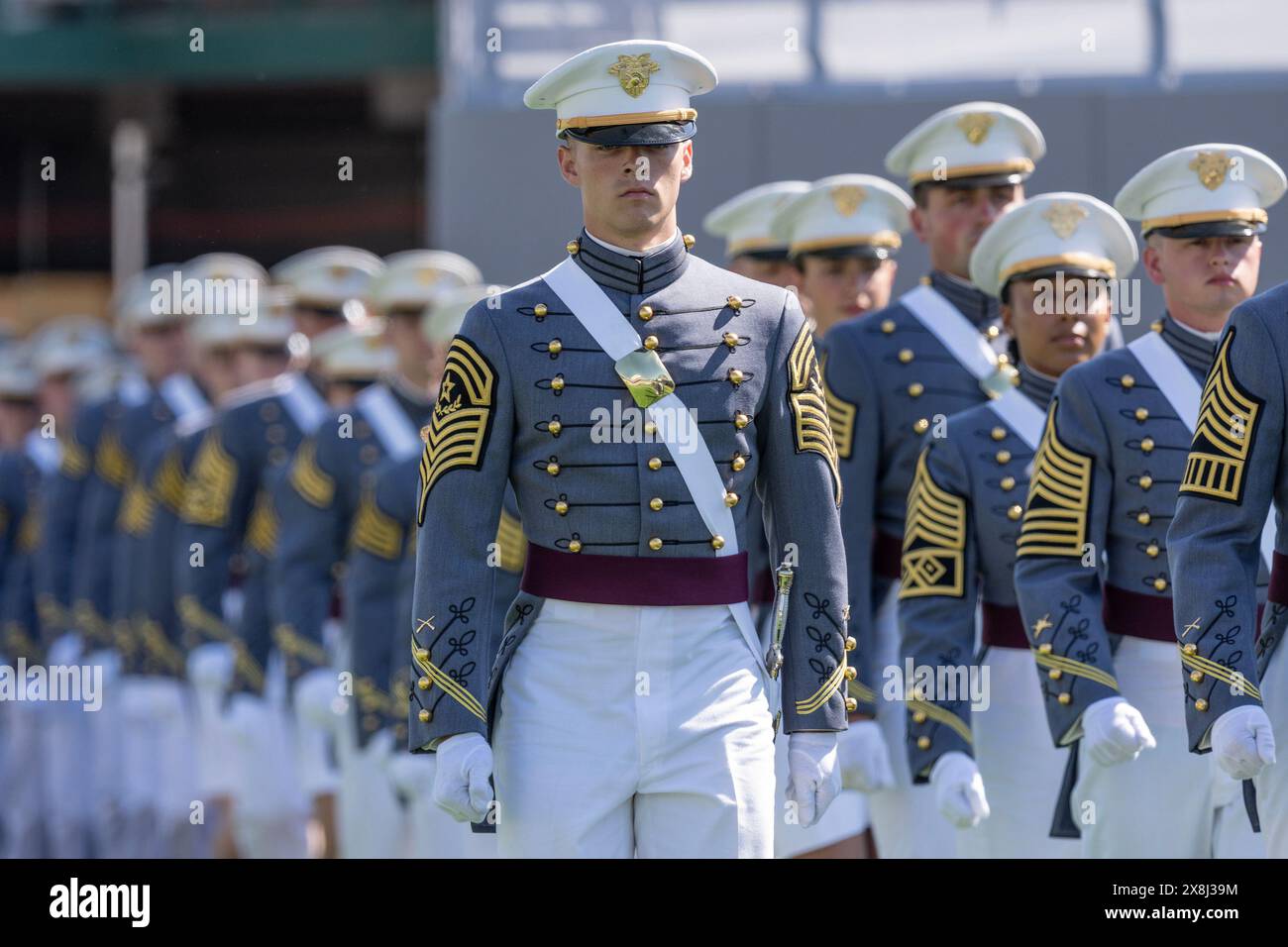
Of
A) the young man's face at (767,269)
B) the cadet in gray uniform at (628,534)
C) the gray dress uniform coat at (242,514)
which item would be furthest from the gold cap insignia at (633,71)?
the gray dress uniform coat at (242,514)

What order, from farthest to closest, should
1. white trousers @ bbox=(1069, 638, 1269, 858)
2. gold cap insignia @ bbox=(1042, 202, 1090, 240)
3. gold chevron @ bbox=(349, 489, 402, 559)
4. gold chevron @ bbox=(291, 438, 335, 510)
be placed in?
gold chevron @ bbox=(291, 438, 335, 510) → gold chevron @ bbox=(349, 489, 402, 559) → gold cap insignia @ bbox=(1042, 202, 1090, 240) → white trousers @ bbox=(1069, 638, 1269, 858)

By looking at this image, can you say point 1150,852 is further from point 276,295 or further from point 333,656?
point 276,295

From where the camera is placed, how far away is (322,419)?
1046 cm

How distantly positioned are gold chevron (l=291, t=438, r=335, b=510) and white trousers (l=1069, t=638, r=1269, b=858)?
13.4 ft

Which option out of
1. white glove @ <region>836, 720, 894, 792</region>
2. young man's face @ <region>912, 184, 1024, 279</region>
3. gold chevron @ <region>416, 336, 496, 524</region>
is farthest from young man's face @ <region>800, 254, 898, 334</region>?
gold chevron @ <region>416, 336, 496, 524</region>

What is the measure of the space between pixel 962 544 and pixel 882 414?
0.65 meters

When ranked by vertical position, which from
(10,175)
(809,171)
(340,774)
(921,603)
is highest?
(10,175)

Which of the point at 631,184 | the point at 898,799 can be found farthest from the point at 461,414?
the point at 898,799

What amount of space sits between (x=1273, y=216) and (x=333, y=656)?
13.7ft

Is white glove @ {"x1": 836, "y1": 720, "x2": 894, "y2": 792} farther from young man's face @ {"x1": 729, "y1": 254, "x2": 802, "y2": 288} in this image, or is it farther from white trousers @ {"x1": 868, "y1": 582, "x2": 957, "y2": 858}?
young man's face @ {"x1": 729, "y1": 254, "x2": 802, "y2": 288}

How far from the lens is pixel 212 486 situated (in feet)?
37.9

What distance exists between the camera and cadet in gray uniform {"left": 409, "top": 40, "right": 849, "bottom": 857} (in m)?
5.57

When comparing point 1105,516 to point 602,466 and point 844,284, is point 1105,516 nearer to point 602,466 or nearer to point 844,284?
point 602,466
